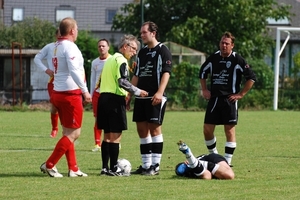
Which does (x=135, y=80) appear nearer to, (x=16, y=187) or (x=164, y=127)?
(x=16, y=187)

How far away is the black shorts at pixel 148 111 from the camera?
36.7 feet

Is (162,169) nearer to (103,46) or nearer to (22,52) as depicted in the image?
(103,46)

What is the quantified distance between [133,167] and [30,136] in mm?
6545

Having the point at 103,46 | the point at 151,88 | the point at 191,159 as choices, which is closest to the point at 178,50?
the point at 103,46

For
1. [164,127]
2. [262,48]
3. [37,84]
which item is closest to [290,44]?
[262,48]

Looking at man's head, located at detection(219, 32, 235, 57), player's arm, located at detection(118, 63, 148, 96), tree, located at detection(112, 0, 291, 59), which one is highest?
tree, located at detection(112, 0, 291, 59)

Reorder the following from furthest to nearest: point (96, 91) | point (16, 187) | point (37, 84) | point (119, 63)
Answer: point (37, 84) → point (96, 91) → point (119, 63) → point (16, 187)

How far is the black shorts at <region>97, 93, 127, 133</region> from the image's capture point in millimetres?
10984

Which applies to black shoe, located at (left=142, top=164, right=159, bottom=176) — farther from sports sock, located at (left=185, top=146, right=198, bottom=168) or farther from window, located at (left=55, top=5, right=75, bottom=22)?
window, located at (left=55, top=5, right=75, bottom=22)

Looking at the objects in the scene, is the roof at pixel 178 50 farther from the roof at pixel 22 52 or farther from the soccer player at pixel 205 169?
the soccer player at pixel 205 169

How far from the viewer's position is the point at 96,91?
15.3 m

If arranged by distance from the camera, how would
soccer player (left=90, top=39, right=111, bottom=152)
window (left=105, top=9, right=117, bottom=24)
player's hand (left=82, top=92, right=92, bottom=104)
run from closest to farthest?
player's hand (left=82, top=92, right=92, bottom=104) → soccer player (left=90, top=39, right=111, bottom=152) → window (left=105, top=9, right=117, bottom=24)

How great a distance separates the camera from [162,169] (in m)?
12.0

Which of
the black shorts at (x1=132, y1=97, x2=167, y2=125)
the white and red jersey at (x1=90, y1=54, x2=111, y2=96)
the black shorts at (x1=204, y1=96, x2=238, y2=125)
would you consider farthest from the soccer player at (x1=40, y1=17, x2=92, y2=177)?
the white and red jersey at (x1=90, y1=54, x2=111, y2=96)
